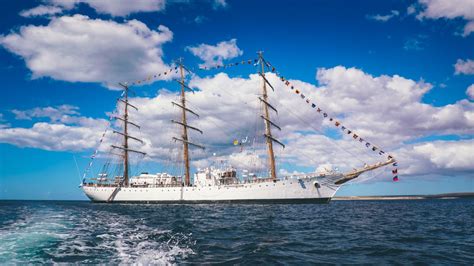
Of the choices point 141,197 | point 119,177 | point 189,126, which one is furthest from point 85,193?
point 189,126

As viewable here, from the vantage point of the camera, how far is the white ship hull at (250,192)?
48.5m

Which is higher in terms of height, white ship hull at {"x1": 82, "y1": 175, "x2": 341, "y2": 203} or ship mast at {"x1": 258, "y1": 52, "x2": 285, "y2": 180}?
ship mast at {"x1": 258, "y1": 52, "x2": 285, "y2": 180}

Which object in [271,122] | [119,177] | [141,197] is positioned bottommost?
[141,197]

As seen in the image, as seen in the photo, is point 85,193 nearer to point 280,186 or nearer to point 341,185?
point 280,186

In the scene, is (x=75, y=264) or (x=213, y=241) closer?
(x=75, y=264)

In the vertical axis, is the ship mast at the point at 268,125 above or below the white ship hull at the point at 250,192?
above

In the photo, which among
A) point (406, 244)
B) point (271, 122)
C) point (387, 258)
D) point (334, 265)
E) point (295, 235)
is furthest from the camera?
point (271, 122)

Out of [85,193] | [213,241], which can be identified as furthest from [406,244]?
[85,193]

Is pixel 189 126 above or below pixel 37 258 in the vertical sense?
above

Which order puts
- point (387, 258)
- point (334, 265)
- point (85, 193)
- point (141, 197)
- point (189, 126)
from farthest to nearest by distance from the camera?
1. point (85, 193)
2. point (189, 126)
3. point (141, 197)
4. point (387, 258)
5. point (334, 265)

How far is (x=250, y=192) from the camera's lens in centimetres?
5147

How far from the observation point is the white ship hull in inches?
1911

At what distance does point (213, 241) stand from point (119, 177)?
65.7 meters

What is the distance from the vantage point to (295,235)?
53.1 feet
